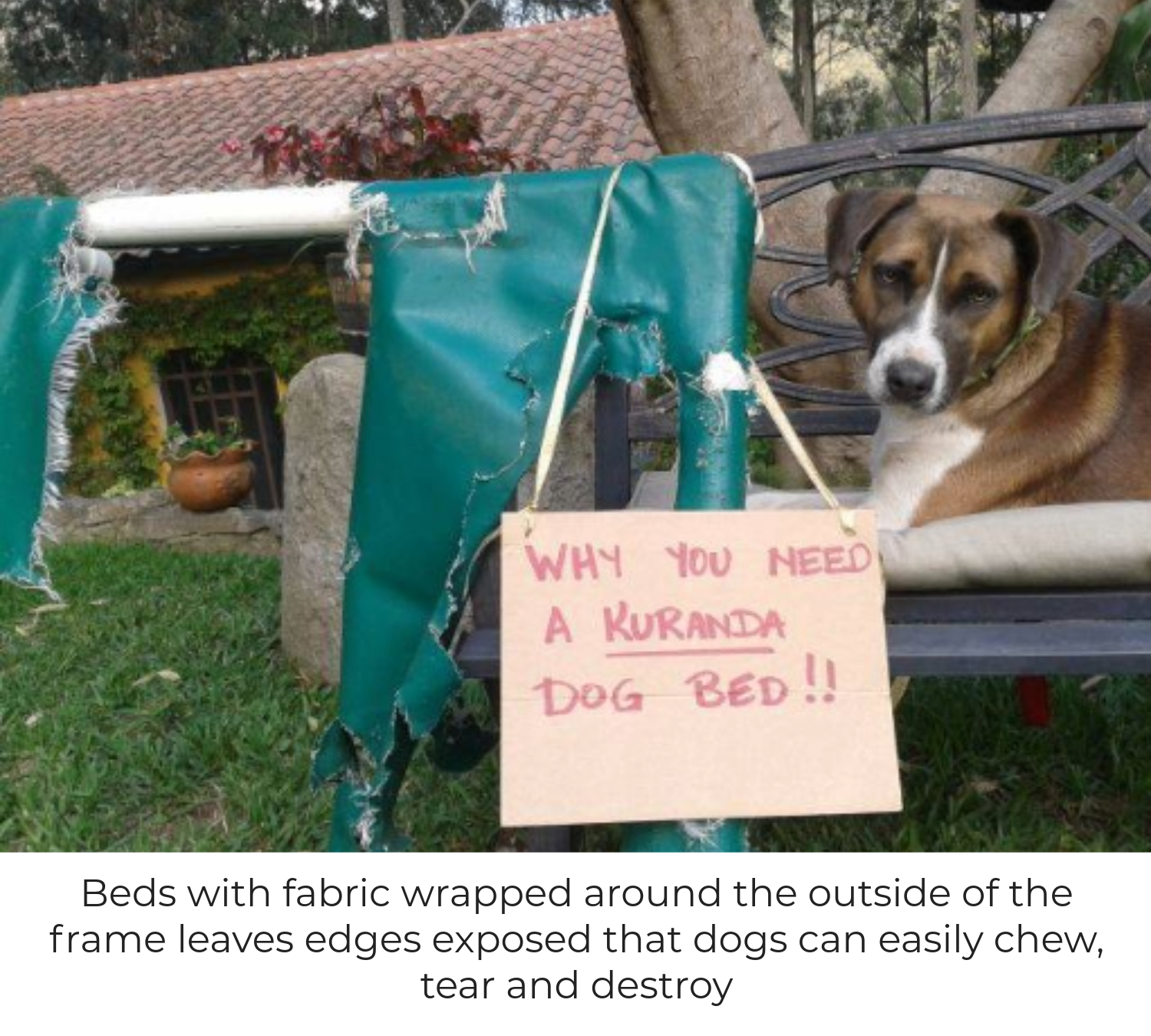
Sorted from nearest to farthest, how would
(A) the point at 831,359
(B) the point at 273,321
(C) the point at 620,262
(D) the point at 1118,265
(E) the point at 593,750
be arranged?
1. (E) the point at 593,750
2. (C) the point at 620,262
3. (A) the point at 831,359
4. (D) the point at 1118,265
5. (B) the point at 273,321

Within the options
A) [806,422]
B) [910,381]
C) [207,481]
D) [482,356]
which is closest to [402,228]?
[482,356]

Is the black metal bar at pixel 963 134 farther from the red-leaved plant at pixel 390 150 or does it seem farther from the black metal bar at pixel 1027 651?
the red-leaved plant at pixel 390 150

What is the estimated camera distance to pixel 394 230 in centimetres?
166

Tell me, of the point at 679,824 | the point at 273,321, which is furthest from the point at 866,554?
the point at 273,321

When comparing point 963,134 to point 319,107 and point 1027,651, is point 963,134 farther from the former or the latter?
point 319,107

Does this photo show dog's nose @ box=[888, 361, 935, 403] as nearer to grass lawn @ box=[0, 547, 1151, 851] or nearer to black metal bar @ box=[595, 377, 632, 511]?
black metal bar @ box=[595, 377, 632, 511]

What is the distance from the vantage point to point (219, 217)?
1.63 meters

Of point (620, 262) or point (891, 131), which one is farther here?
point (891, 131)

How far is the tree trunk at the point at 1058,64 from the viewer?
4125 millimetres

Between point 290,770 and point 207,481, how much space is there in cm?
536

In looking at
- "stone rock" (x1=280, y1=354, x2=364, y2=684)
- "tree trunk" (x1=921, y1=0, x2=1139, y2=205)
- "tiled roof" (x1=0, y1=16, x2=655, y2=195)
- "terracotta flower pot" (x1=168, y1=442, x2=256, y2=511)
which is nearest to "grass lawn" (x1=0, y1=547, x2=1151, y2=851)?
"stone rock" (x1=280, y1=354, x2=364, y2=684)

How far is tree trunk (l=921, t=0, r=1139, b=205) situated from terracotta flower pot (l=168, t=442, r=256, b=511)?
219 inches
